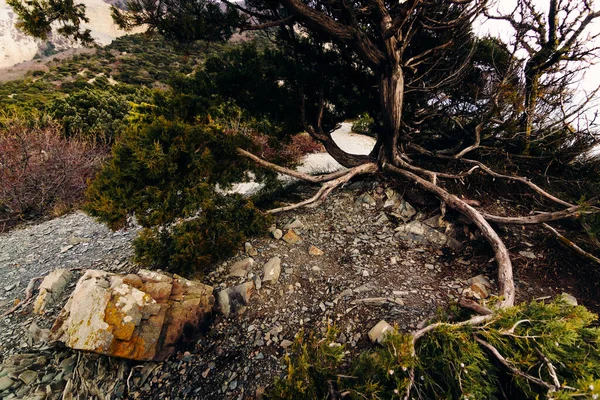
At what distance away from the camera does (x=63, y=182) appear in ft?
28.5

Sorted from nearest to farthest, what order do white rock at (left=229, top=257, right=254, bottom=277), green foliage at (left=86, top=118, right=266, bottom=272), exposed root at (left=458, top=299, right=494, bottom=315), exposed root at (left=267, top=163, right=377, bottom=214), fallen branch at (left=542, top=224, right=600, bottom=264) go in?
exposed root at (left=458, top=299, right=494, bottom=315) → fallen branch at (left=542, top=224, right=600, bottom=264) → green foliage at (left=86, top=118, right=266, bottom=272) → white rock at (left=229, top=257, right=254, bottom=277) → exposed root at (left=267, top=163, right=377, bottom=214)

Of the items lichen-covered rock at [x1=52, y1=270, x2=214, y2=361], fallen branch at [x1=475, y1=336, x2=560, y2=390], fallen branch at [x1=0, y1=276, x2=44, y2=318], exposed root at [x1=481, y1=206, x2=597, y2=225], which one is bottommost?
fallen branch at [x1=0, y1=276, x2=44, y2=318]

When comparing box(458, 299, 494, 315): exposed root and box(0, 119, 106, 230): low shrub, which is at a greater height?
box(458, 299, 494, 315): exposed root

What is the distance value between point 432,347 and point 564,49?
5578mm

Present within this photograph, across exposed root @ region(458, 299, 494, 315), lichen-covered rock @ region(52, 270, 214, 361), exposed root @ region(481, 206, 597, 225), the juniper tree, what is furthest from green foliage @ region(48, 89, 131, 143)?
exposed root @ region(481, 206, 597, 225)

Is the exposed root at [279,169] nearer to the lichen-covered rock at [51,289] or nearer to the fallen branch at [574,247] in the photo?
the fallen branch at [574,247]

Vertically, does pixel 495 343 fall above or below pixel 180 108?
below

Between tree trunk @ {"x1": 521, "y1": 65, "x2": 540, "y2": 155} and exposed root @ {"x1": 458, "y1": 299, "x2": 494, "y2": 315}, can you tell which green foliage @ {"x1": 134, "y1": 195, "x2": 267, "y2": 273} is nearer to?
exposed root @ {"x1": 458, "y1": 299, "x2": 494, "y2": 315}

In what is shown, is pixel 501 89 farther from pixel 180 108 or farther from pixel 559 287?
pixel 180 108

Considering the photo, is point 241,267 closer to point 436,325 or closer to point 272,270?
point 272,270

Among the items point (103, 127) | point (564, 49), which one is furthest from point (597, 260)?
point (103, 127)

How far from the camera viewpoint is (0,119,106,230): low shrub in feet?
25.6

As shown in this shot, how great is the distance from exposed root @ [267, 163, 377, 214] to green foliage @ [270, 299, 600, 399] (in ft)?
8.55

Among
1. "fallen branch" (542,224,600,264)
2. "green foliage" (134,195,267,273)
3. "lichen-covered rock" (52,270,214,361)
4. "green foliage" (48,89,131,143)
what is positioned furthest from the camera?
"green foliage" (48,89,131,143)
